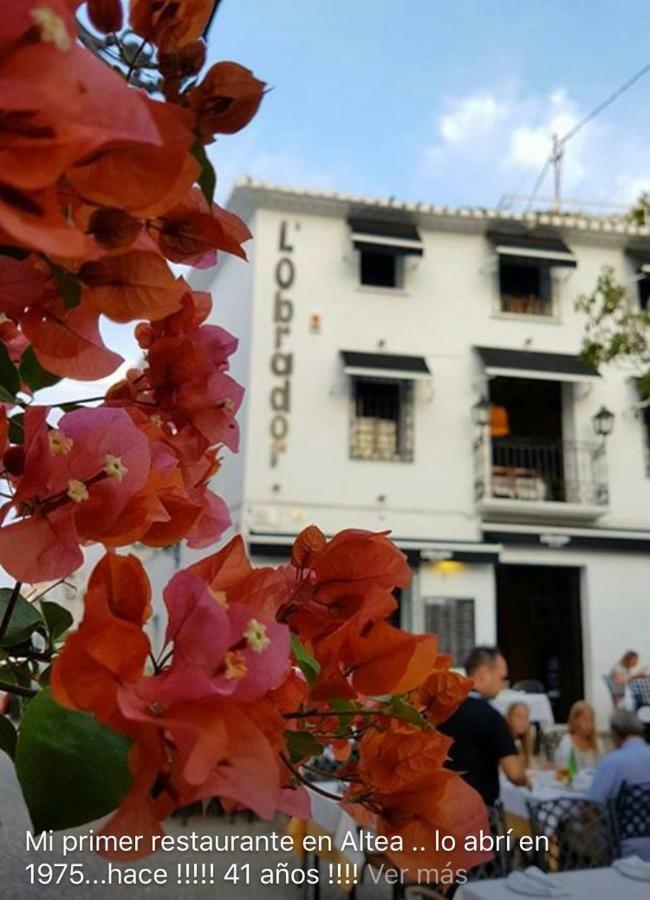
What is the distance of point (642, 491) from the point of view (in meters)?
12.0

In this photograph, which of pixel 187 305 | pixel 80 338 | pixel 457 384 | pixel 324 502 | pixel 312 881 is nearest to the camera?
pixel 80 338

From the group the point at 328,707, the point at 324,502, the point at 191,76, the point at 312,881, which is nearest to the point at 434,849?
the point at 328,707

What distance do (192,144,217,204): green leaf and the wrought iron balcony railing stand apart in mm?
11154

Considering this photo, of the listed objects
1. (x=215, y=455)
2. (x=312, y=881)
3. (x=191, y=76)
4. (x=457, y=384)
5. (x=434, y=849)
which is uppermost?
(x=457, y=384)

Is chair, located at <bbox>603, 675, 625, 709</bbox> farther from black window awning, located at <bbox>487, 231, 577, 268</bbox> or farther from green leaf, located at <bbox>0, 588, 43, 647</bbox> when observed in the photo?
green leaf, located at <bbox>0, 588, 43, 647</bbox>

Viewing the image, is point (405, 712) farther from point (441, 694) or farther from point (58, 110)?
point (58, 110)

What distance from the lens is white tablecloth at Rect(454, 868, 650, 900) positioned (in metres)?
2.82

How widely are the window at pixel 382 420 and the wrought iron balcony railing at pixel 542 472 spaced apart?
1.04 m

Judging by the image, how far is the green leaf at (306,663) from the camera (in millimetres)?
438

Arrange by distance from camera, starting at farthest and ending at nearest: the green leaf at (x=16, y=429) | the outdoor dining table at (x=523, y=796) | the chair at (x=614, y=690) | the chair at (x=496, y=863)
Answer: the chair at (x=614, y=690)
the outdoor dining table at (x=523, y=796)
the chair at (x=496, y=863)
the green leaf at (x=16, y=429)

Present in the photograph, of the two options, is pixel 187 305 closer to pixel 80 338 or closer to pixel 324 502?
pixel 80 338

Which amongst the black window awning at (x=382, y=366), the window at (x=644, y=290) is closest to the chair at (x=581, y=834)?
the black window awning at (x=382, y=366)

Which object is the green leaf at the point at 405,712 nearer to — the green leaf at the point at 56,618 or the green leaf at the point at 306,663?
the green leaf at the point at 306,663

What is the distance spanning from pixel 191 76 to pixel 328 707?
358 mm
